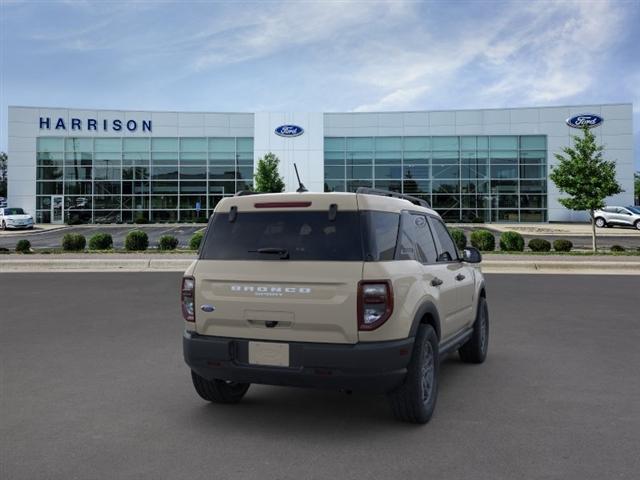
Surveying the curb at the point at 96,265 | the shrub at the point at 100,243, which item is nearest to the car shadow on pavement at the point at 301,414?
the curb at the point at 96,265

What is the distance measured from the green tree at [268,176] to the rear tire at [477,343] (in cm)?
3490

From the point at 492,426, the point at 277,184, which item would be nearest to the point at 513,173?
the point at 277,184

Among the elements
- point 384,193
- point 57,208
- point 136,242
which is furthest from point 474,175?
point 384,193

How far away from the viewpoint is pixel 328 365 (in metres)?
4.09

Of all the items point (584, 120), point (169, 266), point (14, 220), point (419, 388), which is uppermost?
point (584, 120)

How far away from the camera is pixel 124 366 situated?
255 inches

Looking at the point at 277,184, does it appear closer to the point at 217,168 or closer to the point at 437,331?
the point at 217,168

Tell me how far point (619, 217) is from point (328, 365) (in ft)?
131

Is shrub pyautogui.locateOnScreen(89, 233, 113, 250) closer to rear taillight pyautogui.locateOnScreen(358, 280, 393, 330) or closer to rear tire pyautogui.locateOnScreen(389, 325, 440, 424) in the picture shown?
rear tire pyautogui.locateOnScreen(389, 325, 440, 424)

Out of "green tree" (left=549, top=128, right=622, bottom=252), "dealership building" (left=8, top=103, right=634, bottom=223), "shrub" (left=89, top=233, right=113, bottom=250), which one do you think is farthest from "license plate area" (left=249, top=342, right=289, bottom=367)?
"dealership building" (left=8, top=103, right=634, bottom=223)

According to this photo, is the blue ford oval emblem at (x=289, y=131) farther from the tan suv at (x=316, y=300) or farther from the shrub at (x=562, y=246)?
the tan suv at (x=316, y=300)

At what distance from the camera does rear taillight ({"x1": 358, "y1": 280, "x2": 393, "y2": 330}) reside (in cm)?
407

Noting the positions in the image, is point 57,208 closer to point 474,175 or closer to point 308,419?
point 474,175

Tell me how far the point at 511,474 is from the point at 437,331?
4.78 ft
